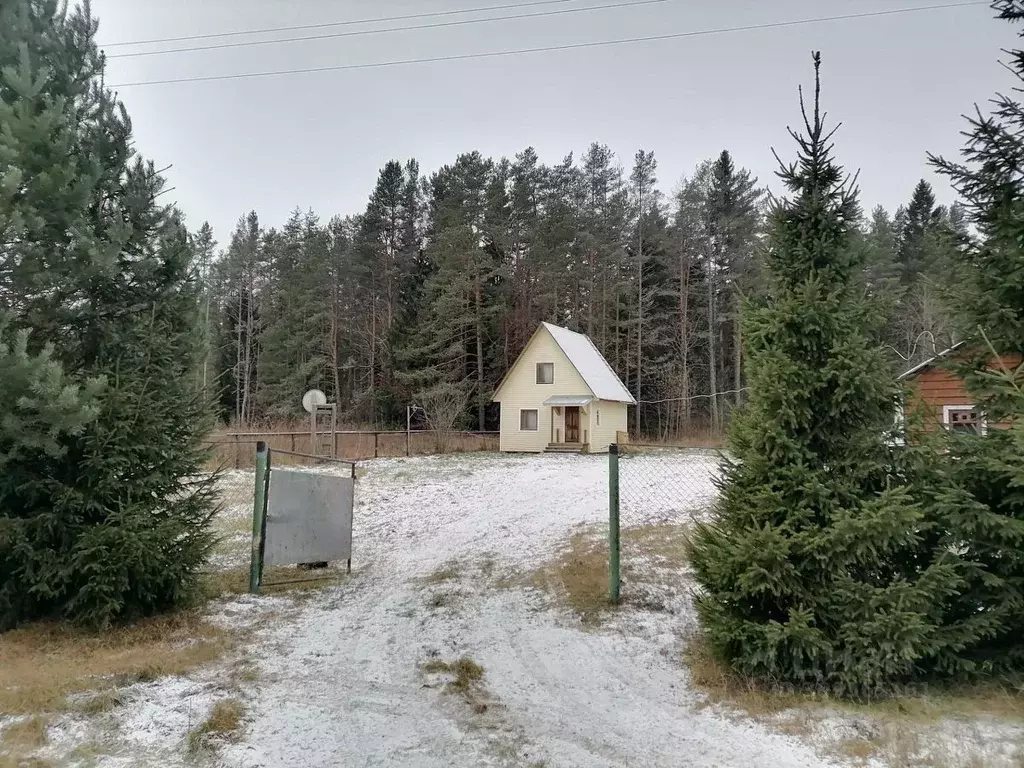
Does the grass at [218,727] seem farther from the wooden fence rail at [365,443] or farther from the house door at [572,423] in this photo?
the house door at [572,423]

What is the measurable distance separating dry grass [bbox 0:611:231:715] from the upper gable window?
2223 centimetres

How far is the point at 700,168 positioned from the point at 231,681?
36547mm

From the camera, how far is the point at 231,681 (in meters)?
4.23

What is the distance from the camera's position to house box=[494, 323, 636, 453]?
87.7 ft

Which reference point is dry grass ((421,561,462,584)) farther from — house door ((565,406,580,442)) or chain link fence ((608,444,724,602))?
house door ((565,406,580,442))

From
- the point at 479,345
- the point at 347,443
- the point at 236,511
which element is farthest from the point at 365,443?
the point at 236,511

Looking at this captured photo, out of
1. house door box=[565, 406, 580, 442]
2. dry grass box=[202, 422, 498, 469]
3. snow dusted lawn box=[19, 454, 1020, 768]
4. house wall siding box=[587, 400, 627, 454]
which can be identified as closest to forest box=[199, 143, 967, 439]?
house wall siding box=[587, 400, 627, 454]

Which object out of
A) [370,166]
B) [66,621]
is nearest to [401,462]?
[66,621]

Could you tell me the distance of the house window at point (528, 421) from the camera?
27453 mm

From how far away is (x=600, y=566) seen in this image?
7348 millimetres

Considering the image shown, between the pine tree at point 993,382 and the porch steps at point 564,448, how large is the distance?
22085 mm

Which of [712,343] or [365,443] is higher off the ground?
[712,343]

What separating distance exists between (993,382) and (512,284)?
29.8m

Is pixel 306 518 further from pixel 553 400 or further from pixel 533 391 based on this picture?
pixel 533 391
